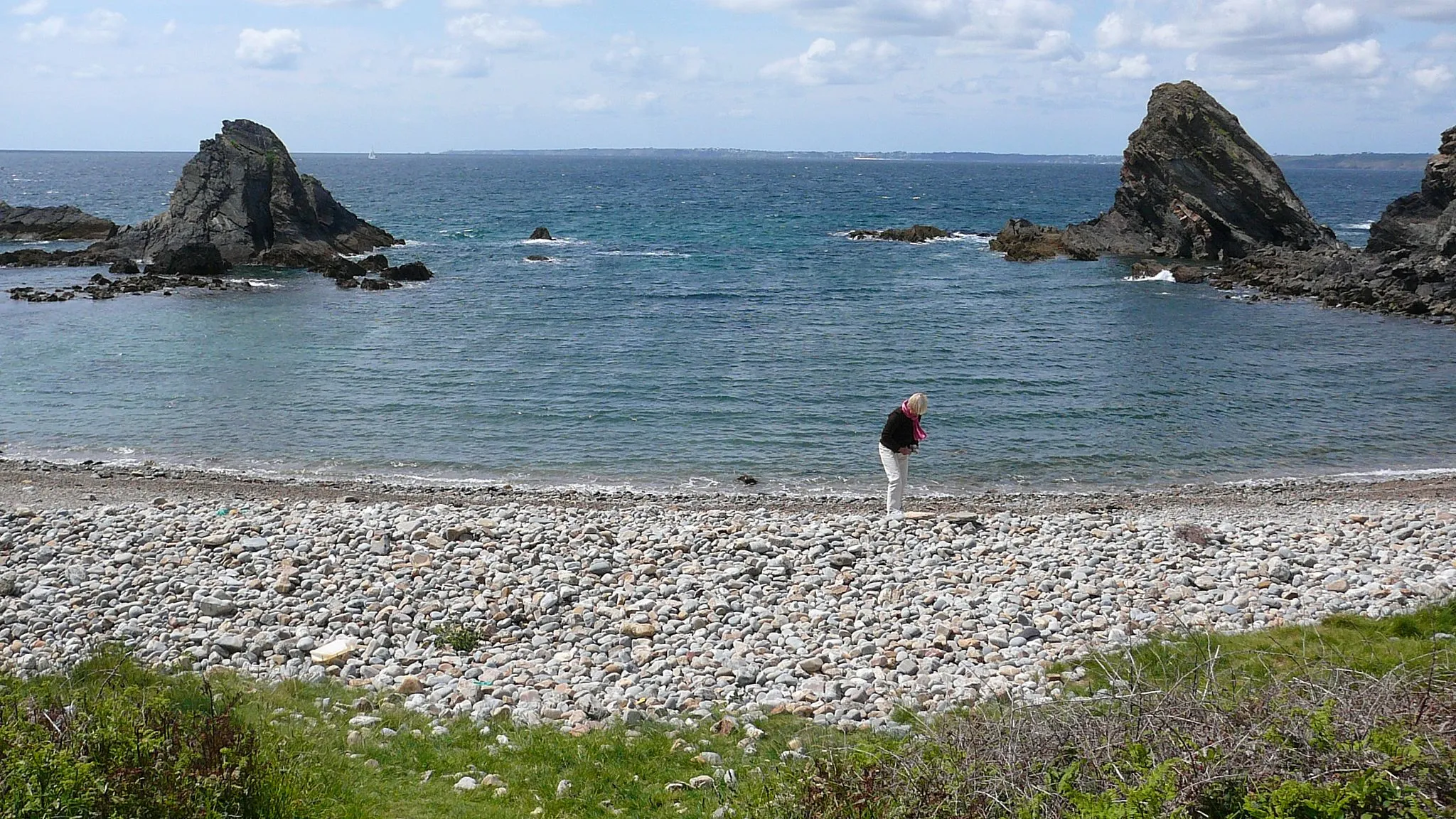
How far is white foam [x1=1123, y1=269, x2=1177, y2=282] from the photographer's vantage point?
188 feet

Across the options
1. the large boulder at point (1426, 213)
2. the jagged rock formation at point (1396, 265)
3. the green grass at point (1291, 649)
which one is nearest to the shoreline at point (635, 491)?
the green grass at point (1291, 649)

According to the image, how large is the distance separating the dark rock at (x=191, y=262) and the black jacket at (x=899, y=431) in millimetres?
48735

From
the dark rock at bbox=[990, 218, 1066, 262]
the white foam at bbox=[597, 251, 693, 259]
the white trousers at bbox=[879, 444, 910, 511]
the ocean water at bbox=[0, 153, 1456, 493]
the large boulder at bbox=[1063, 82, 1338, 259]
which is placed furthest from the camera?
the white foam at bbox=[597, 251, 693, 259]

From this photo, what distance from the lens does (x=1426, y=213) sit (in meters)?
52.9

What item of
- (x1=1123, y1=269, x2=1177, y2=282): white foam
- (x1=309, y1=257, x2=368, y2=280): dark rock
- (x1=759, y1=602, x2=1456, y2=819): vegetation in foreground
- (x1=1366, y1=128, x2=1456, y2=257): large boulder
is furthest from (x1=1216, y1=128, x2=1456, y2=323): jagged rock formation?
(x1=309, y1=257, x2=368, y2=280): dark rock

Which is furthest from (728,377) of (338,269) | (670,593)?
(338,269)

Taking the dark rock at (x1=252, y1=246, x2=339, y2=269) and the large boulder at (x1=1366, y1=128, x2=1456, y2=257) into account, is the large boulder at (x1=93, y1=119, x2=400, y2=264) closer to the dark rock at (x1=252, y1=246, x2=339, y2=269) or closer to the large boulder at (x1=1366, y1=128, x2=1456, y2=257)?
the dark rock at (x1=252, y1=246, x2=339, y2=269)

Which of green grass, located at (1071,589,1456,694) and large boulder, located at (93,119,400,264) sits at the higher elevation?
large boulder, located at (93,119,400,264)

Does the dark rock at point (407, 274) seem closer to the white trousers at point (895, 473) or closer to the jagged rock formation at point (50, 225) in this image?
the jagged rock formation at point (50, 225)

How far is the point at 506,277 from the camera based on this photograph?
57.6 metres

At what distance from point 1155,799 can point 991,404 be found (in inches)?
932

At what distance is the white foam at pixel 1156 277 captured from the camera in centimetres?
5744

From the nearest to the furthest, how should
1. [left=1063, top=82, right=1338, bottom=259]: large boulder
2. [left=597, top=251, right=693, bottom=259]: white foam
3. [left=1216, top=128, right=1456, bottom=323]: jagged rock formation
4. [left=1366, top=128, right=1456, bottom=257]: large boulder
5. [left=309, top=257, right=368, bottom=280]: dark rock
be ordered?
1. [left=1216, top=128, right=1456, bottom=323]: jagged rock formation
2. [left=1366, top=128, right=1456, bottom=257]: large boulder
3. [left=309, top=257, right=368, bottom=280]: dark rock
4. [left=1063, top=82, right=1338, bottom=259]: large boulder
5. [left=597, top=251, right=693, bottom=259]: white foam

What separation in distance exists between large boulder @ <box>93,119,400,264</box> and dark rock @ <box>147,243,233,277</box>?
745 millimetres
